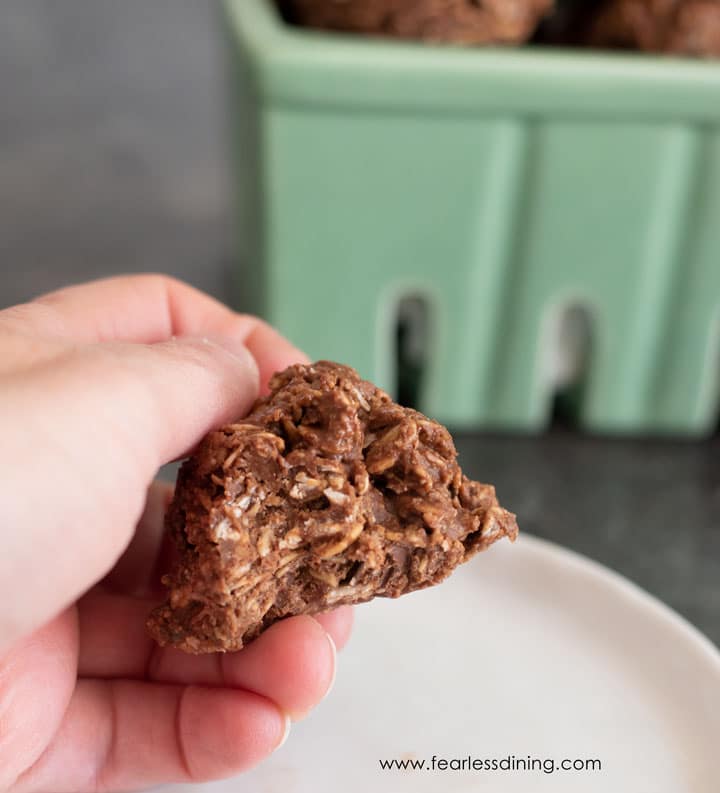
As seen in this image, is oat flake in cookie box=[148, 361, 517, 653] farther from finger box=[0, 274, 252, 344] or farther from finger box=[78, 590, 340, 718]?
finger box=[0, 274, 252, 344]

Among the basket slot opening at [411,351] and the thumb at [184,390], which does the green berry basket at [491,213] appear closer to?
the basket slot opening at [411,351]

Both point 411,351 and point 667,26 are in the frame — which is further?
point 411,351

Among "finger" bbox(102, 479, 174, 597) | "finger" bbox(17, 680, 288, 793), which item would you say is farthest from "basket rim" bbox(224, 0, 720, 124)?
"finger" bbox(17, 680, 288, 793)

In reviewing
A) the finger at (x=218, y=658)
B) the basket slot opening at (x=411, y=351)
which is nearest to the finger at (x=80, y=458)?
the finger at (x=218, y=658)

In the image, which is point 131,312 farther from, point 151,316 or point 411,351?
point 411,351

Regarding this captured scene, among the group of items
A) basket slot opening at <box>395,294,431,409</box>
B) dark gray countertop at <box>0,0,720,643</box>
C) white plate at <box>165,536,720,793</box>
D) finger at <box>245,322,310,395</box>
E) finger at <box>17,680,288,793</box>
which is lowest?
dark gray countertop at <box>0,0,720,643</box>

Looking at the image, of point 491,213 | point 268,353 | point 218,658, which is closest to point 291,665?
point 218,658
